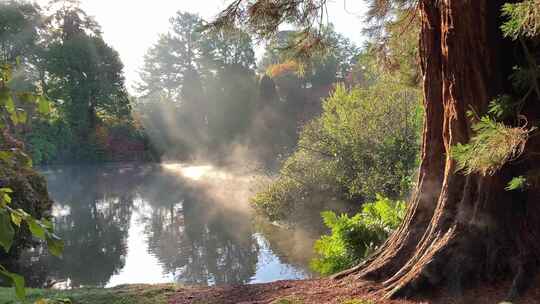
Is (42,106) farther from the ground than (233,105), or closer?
closer

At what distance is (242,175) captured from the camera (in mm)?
23000

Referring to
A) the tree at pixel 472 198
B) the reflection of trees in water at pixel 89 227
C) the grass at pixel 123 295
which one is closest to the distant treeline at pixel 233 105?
the reflection of trees in water at pixel 89 227

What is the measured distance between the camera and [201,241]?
1238 centimetres

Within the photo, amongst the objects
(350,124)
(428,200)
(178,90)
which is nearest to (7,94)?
(428,200)

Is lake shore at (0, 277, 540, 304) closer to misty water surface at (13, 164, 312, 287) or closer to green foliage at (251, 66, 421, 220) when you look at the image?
misty water surface at (13, 164, 312, 287)

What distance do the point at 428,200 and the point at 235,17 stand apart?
257cm

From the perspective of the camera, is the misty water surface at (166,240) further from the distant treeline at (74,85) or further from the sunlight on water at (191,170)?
the distant treeline at (74,85)

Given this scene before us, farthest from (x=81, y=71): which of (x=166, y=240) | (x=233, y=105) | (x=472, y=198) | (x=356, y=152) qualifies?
(x=472, y=198)

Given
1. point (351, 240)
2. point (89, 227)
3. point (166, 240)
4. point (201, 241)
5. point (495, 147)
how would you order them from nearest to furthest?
1. point (495, 147)
2. point (351, 240)
3. point (201, 241)
4. point (166, 240)
5. point (89, 227)

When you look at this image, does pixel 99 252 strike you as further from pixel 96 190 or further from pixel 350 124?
pixel 96 190

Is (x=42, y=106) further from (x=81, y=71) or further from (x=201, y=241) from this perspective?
(x=81, y=71)

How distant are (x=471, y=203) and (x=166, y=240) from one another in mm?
10090

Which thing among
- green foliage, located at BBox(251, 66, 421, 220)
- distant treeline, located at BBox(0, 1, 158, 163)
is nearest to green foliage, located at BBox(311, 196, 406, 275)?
green foliage, located at BBox(251, 66, 421, 220)

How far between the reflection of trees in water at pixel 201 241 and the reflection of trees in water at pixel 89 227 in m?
1.00
